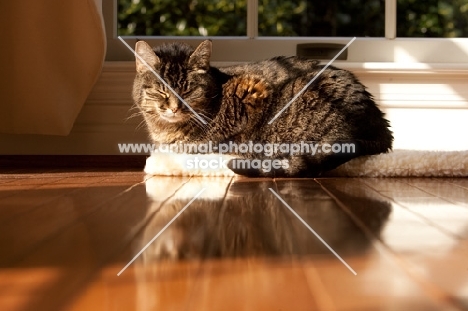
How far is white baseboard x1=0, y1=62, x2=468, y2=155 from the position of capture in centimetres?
220

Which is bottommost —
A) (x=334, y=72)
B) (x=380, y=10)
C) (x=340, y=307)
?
(x=340, y=307)

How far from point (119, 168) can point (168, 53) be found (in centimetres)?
48

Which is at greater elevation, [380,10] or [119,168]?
[380,10]

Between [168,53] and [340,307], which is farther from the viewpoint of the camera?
[168,53]

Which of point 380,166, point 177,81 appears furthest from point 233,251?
point 177,81

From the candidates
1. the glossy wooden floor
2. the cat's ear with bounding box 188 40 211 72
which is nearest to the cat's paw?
the cat's ear with bounding box 188 40 211 72

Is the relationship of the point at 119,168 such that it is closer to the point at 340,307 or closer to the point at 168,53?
the point at 168,53

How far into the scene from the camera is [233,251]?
0.73 metres

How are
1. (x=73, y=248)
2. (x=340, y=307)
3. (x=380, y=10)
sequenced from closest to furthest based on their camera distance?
(x=340, y=307)
(x=73, y=248)
(x=380, y=10)

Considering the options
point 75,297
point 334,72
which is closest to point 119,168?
point 334,72

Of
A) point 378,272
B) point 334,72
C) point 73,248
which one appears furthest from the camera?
point 334,72

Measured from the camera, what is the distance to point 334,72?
6.14ft

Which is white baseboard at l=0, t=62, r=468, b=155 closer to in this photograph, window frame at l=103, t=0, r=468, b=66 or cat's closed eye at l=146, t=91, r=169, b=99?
window frame at l=103, t=0, r=468, b=66

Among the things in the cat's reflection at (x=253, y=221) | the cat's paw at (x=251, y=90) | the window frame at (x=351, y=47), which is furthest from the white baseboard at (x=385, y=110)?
the cat's reflection at (x=253, y=221)
